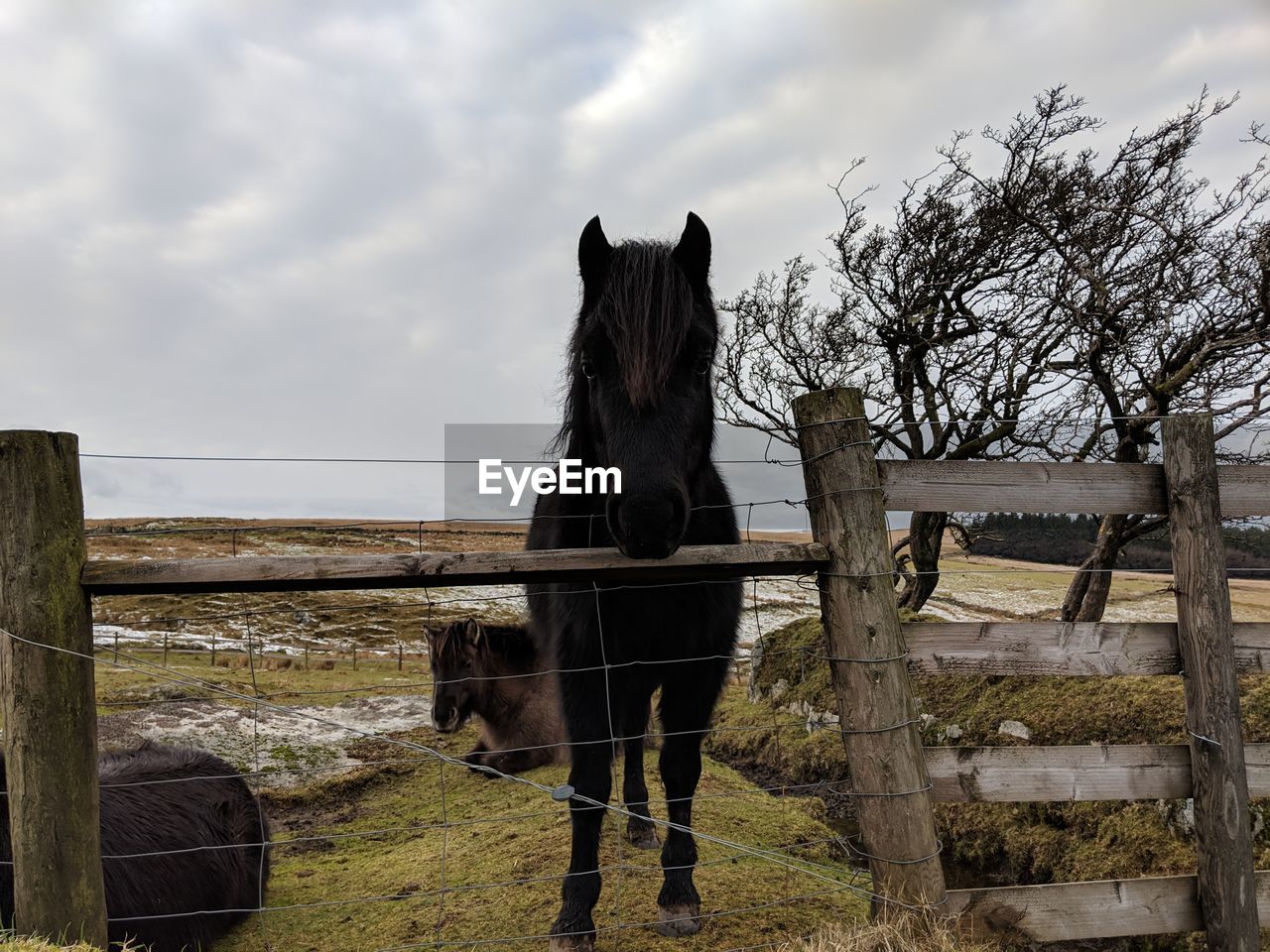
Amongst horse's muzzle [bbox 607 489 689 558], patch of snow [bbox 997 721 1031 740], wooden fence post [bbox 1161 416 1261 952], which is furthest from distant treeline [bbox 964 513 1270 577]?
horse's muzzle [bbox 607 489 689 558]

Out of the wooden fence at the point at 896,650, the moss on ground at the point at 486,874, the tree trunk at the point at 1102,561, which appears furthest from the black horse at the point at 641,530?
the tree trunk at the point at 1102,561

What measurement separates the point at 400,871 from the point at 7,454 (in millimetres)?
3196

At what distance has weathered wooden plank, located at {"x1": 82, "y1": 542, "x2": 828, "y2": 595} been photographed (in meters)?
2.60

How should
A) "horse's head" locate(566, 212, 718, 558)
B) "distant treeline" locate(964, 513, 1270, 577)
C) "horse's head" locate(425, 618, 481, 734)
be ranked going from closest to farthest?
"horse's head" locate(566, 212, 718, 558) → "horse's head" locate(425, 618, 481, 734) → "distant treeline" locate(964, 513, 1270, 577)

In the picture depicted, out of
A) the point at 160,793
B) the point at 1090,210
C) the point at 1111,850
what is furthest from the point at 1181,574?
the point at 1090,210

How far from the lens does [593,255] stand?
3244 mm

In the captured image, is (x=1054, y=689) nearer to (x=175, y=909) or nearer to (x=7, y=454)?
(x=175, y=909)

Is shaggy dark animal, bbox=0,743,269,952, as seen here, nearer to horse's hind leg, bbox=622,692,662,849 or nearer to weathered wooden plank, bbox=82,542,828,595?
weathered wooden plank, bbox=82,542,828,595

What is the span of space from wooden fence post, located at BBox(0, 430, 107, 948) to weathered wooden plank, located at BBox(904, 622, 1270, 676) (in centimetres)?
326

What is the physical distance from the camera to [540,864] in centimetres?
417

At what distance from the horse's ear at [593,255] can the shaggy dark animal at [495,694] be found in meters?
4.42

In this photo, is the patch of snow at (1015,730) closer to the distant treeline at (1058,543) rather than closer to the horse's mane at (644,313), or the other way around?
the horse's mane at (644,313)

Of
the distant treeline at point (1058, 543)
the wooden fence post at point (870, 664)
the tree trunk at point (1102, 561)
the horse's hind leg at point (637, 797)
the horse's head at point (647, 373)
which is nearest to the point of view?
the horse's head at point (647, 373)

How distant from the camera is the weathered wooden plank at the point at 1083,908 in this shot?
3.00 metres
